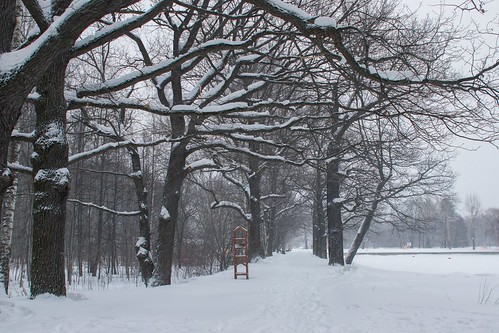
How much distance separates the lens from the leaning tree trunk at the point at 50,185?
6207 mm

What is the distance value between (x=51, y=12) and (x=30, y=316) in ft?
13.3

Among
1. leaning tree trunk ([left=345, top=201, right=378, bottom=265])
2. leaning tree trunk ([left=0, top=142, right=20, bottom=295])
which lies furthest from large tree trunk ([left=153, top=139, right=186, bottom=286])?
leaning tree trunk ([left=345, top=201, right=378, bottom=265])

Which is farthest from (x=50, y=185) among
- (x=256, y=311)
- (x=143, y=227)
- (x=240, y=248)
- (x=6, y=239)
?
(x=240, y=248)

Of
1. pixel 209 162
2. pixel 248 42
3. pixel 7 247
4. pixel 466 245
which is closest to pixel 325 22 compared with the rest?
pixel 248 42

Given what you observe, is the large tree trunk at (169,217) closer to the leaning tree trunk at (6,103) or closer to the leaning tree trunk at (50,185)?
the leaning tree trunk at (50,185)

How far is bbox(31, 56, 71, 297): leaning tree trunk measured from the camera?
20.4 feet

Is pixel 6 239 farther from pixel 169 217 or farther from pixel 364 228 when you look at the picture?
pixel 364 228

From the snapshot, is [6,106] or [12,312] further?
[12,312]

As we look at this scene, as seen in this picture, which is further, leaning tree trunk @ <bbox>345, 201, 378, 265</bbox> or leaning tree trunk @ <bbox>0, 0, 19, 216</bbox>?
leaning tree trunk @ <bbox>345, 201, 378, 265</bbox>

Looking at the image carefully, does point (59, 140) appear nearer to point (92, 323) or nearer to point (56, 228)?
point (56, 228)

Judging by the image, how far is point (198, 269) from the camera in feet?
82.6

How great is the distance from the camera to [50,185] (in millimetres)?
6316

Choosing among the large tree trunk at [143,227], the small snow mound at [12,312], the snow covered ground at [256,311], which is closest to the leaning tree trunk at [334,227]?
the large tree trunk at [143,227]

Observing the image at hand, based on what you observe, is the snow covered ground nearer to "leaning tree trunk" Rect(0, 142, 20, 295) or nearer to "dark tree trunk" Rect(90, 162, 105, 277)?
"leaning tree trunk" Rect(0, 142, 20, 295)
